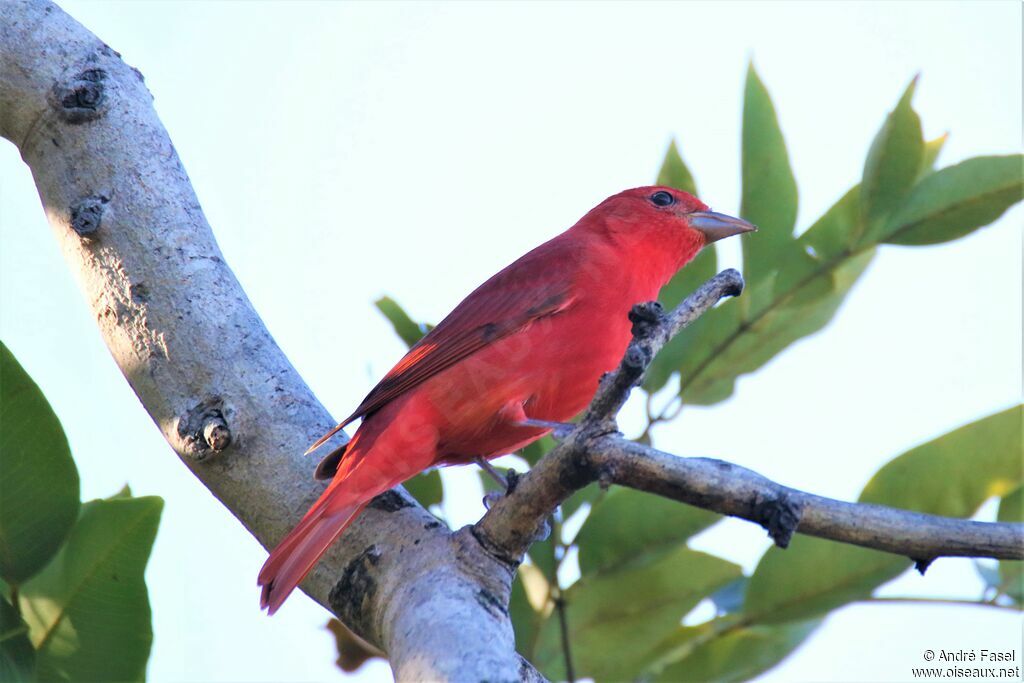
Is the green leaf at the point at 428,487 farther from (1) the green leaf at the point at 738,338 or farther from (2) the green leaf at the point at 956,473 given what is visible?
(2) the green leaf at the point at 956,473

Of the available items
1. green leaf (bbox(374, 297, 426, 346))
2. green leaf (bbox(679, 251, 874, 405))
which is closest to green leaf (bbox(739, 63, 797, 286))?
green leaf (bbox(679, 251, 874, 405))

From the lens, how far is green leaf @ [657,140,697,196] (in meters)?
3.78

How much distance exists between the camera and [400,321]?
3.53m

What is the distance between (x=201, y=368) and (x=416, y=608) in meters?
0.83

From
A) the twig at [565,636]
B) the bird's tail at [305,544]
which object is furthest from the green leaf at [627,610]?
the bird's tail at [305,544]

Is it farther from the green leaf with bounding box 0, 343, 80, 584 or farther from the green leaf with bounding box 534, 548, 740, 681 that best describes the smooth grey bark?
the green leaf with bounding box 534, 548, 740, 681

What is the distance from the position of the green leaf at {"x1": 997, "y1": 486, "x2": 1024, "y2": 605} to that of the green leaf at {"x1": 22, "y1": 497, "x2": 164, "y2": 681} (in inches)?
79.8

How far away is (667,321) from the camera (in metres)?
2.26

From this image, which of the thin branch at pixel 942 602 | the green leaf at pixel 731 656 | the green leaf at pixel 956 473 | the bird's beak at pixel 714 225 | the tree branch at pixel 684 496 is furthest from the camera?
Result: the bird's beak at pixel 714 225

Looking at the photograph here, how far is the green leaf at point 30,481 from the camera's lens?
2439mm

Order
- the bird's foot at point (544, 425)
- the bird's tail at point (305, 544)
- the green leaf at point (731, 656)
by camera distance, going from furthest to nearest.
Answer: the bird's foot at point (544, 425) < the green leaf at point (731, 656) < the bird's tail at point (305, 544)

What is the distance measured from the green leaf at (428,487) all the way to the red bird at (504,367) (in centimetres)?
4

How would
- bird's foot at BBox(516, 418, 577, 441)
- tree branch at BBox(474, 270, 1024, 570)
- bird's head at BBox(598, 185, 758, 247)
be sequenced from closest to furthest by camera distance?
tree branch at BBox(474, 270, 1024, 570) → bird's foot at BBox(516, 418, 577, 441) → bird's head at BBox(598, 185, 758, 247)

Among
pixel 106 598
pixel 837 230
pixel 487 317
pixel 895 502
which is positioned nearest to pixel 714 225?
pixel 837 230
